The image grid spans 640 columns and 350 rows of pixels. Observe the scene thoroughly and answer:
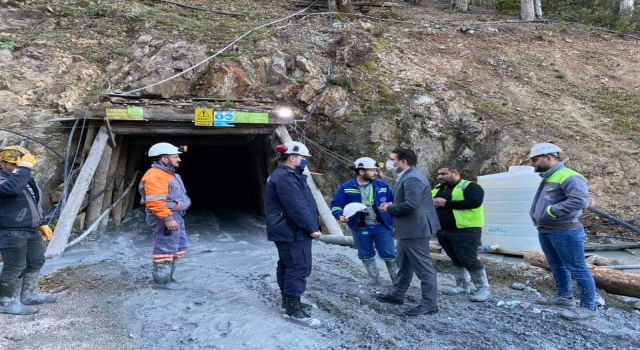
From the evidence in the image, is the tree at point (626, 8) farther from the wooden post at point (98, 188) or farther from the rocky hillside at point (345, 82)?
the wooden post at point (98, 188)

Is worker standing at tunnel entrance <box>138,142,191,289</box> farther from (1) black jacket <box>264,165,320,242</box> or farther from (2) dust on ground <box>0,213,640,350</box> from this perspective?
(1) black jacket <box>264,165,320,242</box>

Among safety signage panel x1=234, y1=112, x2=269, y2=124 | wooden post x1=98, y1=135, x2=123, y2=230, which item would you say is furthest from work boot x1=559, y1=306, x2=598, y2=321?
wooden post x1=98, y1=135, x2=123, y2=230

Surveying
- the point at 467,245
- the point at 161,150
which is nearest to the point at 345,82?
the point at 161,150

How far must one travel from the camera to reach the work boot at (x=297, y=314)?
12.0 ft

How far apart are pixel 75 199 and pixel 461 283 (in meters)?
5.93

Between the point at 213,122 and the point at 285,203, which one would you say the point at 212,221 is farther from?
the point at 285,203

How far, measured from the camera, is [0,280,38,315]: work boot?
382 cm

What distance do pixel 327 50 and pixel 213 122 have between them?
178 inches

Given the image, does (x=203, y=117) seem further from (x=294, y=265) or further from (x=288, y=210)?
(x=294, y=265)

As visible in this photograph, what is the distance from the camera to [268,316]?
3.84m

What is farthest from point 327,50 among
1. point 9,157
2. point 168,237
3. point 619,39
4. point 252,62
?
point 619,39

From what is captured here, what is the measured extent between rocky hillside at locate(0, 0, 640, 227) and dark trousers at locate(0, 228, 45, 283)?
4277 millimetres

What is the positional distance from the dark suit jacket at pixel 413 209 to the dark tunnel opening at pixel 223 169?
5.29 metres

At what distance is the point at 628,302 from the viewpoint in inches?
177
